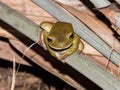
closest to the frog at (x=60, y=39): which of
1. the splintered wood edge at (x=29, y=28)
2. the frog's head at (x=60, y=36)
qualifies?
the frog's head at (x=60, y=36)

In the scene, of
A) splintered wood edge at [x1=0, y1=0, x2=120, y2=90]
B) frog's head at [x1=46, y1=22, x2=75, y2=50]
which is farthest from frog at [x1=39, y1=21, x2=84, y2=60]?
splintered wood edge at [x1=0, y1=0, x2=120, y2=90]

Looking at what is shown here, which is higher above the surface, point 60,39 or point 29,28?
point 29,28

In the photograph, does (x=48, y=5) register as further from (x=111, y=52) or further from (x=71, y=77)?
(x=71, y=77)

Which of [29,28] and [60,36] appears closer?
[29,28]

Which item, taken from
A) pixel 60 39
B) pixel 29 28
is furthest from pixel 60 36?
pixel 29 28

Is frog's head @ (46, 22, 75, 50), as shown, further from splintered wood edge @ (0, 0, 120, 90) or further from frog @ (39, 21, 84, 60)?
splintered wood edge @ (0, 0, 120, 90)

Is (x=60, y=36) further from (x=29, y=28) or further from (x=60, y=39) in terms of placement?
(x=29, y=28)

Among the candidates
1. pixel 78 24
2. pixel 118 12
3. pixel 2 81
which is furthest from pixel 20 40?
pixel 2 81
